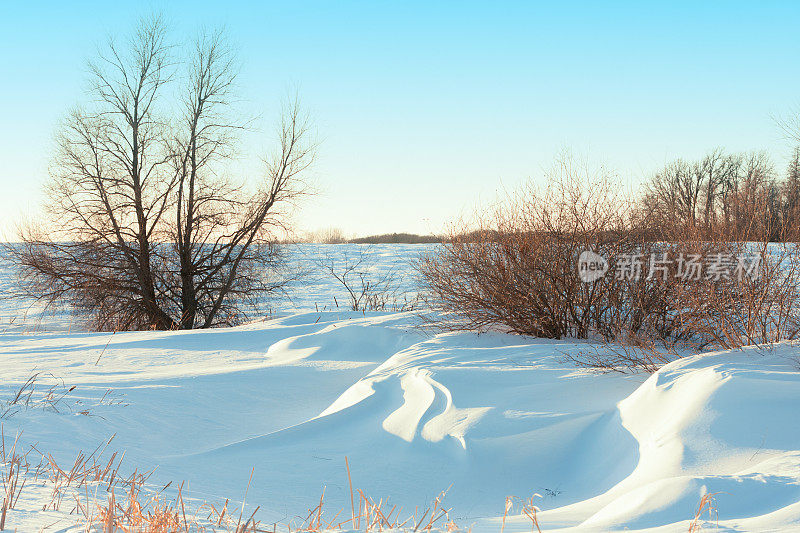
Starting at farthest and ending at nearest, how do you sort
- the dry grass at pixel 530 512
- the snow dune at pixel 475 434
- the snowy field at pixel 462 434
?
the snow dune at pixel 475 434, the snowy field at pixel 462 434, the dry grass at pixel 530 512

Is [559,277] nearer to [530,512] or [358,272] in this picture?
[530,512]

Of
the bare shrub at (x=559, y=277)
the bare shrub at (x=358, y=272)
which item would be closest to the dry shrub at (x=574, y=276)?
the bare shrub at (x=559, y=277)

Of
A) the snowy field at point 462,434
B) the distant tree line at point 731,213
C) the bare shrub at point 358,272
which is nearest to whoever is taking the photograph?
the snowy field at point 462,434

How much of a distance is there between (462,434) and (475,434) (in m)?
0.10

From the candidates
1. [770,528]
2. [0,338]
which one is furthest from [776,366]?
[0,338]

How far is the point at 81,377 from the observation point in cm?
616

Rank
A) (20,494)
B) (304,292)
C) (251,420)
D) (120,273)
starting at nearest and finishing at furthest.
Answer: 1. (20,494)
2. (251,420)
3. (120,273)
4. (304,292)

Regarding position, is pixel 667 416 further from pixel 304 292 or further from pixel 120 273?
pixel 304 292

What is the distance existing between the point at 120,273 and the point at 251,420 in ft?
39.6

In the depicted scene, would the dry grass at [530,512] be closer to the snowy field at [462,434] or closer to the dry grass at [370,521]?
the snowy field at [462,434]

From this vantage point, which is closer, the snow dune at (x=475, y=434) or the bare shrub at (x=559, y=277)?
the snow dune at (x=475, y=434)

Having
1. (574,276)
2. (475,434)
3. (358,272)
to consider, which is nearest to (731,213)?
(574,276)

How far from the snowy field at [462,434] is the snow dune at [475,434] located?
0.01 metres

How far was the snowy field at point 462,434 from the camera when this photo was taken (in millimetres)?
2688
